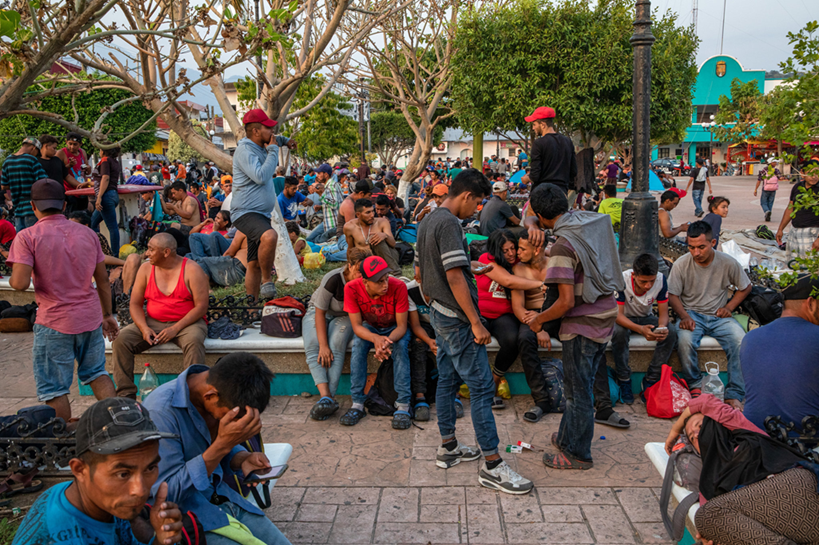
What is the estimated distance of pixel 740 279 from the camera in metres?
5.49

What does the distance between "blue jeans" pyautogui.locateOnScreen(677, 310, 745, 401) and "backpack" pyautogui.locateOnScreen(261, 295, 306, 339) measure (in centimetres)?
342

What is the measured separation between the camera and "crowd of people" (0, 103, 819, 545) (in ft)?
8.55

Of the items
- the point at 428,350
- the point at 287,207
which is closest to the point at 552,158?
the point at 428,350

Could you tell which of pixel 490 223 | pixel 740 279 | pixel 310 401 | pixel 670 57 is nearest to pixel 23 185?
pixel 310 401

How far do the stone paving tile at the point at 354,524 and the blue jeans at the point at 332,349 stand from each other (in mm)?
1560

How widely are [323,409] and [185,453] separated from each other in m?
2.44

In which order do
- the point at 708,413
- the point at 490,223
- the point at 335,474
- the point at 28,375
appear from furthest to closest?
the point at 490,223, the point at 28,375, the point at 335,474, the point at 708,413

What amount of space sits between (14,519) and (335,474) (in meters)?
1.98

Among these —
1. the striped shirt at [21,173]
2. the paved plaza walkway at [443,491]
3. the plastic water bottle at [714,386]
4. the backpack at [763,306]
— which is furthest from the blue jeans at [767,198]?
the striped shirt at [21,173]

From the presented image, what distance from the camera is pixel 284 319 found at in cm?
578

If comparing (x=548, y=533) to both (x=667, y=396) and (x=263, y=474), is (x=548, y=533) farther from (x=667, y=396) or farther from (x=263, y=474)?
(x=667, y=396)

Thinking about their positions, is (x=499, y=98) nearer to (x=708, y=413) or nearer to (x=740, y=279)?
(x=740, y=279)

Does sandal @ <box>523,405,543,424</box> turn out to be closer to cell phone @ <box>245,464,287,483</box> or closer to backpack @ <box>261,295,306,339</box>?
backpack @ <box>261,295,306,339</box>

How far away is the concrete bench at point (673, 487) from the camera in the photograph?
10.2 ft
